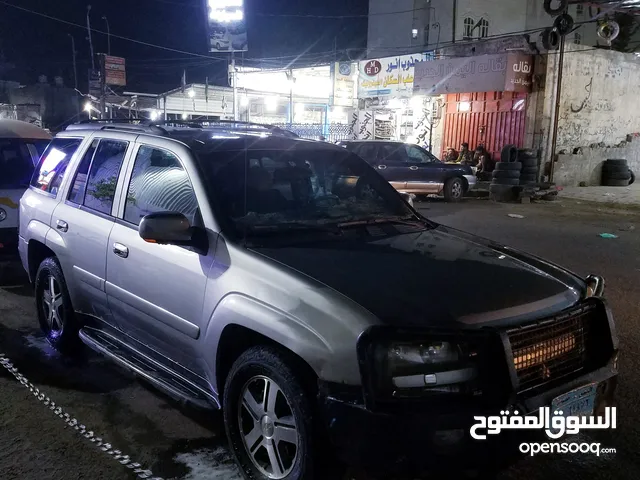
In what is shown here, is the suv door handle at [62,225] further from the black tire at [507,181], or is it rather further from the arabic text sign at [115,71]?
the arabic text sign at [115,71]

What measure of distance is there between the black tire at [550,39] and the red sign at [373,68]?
335 inches

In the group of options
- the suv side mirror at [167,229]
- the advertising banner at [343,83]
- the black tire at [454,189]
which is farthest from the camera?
the advertising banner at [343,83]

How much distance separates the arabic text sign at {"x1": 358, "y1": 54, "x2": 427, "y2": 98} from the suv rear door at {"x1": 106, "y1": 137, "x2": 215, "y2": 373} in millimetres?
20133

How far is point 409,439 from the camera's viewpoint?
2.29 metres

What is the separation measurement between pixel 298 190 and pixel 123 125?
1672mm

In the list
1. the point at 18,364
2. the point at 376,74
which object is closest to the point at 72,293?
the point at 18,364

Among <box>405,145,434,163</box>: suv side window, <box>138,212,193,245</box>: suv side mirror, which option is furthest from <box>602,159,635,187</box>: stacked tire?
<box>138,212,193,245</box>: suv side mirror

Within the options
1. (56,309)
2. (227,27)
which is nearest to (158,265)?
(56,309)

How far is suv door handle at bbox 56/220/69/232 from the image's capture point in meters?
4.41

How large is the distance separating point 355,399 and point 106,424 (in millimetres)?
2068

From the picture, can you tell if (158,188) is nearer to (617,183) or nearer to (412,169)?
(412,169)

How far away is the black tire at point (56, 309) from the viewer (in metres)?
4.55

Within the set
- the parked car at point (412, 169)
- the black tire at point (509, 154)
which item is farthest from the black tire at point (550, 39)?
the parked car at point (412, 169)

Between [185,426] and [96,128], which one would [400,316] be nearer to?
[185,426]
